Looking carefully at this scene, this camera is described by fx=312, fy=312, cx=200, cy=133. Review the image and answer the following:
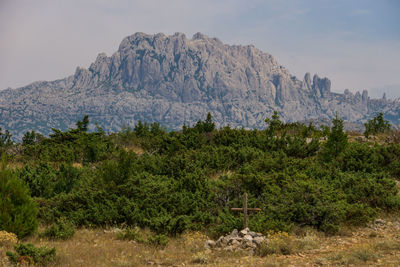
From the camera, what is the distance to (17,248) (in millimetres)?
6648

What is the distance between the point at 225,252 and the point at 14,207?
5.72 meters

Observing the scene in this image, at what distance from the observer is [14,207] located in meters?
8.37

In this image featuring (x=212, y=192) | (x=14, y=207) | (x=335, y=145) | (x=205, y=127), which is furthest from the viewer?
(x=205, y=127)

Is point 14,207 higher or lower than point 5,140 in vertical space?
lower

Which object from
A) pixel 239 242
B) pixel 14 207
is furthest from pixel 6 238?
pixel 239 242

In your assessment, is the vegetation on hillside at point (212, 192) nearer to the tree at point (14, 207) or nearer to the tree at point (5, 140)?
the tree at point (14, 207)

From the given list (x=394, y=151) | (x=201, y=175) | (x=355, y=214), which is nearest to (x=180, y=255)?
(x=201, y=175)

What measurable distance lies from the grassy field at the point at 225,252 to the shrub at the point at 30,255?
0.55 ft

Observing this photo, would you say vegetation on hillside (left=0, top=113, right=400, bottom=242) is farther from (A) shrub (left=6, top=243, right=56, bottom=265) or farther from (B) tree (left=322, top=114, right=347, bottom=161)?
(A) shrub (left=6, top=243, right=56, bottom=265)

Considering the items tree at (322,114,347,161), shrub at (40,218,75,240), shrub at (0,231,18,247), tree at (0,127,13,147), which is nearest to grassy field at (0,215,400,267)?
shrub at (0,231,18,247)

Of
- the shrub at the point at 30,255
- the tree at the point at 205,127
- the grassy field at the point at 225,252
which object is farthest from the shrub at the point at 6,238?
the tree at the point at 205,127

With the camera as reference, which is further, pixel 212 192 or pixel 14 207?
pixel 212 192

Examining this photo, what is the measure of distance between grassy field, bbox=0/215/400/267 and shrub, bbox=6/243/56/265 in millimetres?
167

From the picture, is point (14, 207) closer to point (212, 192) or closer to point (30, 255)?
point (30, 255)
